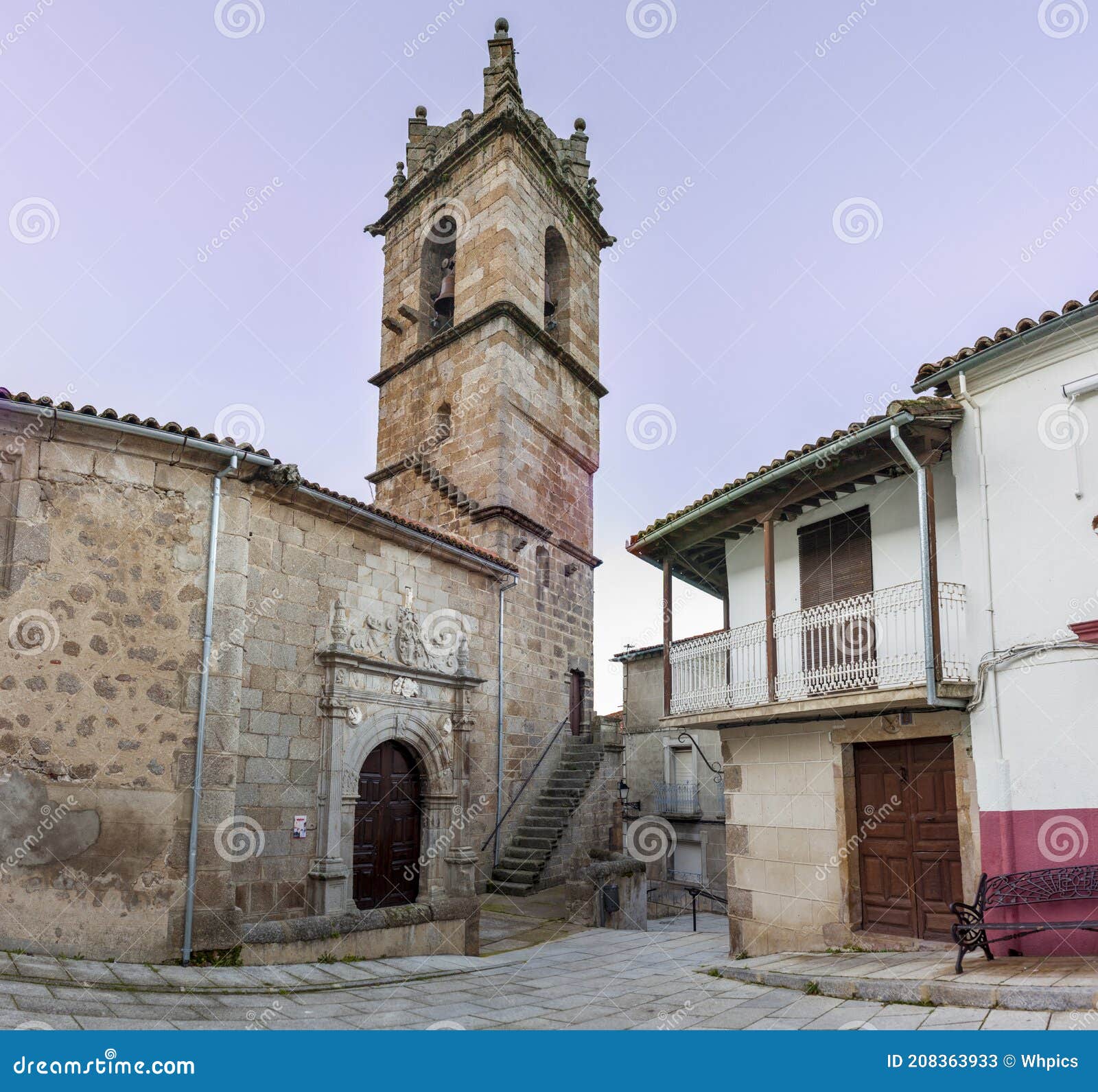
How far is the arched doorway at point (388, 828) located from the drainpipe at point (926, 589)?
254 inches

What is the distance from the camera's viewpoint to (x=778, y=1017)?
623 centimetres

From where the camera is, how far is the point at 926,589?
8211mm

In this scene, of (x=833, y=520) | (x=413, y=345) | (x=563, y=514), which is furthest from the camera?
(x=413, y=345)

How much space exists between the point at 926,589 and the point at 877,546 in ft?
5.02

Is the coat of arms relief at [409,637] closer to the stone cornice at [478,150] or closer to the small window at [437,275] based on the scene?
the small window at [437,275]

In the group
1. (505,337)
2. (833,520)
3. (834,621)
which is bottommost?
(834,621)

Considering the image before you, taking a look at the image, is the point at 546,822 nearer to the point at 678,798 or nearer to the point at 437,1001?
the point at 678,798

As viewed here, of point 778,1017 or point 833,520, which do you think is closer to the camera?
point 778,1017

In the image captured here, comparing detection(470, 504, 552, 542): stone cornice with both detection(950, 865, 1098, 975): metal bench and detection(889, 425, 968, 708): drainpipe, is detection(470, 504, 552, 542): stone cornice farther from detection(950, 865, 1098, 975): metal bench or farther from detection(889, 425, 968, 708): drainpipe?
detection(950, 865, 1098, 975): metal bench

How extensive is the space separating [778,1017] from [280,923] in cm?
478

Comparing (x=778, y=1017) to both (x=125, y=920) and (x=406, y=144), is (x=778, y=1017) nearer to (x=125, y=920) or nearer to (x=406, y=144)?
(x=125, y=920)

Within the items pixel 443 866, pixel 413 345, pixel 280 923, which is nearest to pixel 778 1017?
pixel 280 923

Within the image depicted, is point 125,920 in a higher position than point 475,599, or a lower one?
lower

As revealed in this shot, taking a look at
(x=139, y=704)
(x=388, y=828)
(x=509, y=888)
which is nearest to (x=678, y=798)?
(x=509, y=888)
